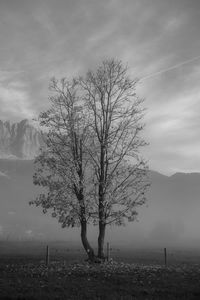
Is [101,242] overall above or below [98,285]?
above

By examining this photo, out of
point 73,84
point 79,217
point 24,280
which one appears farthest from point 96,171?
point 24,280

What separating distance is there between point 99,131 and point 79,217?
9.01 meters

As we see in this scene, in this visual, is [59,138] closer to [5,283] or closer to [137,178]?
[137,178]

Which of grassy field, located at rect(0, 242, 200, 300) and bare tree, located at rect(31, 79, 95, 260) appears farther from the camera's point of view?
bare tree, located at rect(31, 79, 95, 260)

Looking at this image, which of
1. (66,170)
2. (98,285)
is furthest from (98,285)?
(66,170)

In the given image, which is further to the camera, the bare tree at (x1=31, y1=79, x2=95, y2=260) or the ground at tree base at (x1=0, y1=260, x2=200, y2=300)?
the bare tree at (x1=31, y1=79, x2=95, y2=260)

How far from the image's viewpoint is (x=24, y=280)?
72.9 feet

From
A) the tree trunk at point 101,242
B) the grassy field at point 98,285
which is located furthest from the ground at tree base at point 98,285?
the tree trunk at point 101,242

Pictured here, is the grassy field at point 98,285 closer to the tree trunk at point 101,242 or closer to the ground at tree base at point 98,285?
the ground at tree base at point 98,285

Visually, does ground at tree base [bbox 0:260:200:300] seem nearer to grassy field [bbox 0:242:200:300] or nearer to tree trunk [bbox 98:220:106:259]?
grassy field [bbox 0:242:200:300]

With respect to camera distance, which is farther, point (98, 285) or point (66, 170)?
point (66, 170)

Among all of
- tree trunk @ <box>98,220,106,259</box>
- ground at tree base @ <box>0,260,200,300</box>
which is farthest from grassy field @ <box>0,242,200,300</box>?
tree trunk @ <box>98,220,106,259</box>

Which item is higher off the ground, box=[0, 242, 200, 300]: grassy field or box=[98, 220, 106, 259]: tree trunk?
box=[98, 220, 106, 259]: tree trunk

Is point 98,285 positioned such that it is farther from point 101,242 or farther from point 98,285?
point 101,242
